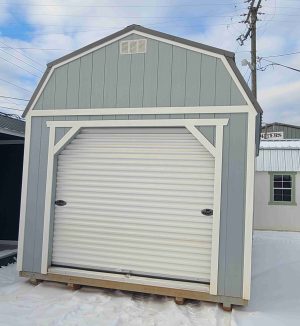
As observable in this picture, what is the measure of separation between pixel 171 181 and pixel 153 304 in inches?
56.6

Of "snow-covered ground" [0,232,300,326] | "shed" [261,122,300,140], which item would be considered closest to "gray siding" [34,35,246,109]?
"snow-covered ground" [0,232,300,326]

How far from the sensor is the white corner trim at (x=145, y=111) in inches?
158

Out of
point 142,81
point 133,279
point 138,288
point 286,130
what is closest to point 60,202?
point 133,279

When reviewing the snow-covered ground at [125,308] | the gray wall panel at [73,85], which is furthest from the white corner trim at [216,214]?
the gray wall panel at [73,85]

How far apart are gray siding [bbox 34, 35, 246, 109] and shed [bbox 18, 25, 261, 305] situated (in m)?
0.01

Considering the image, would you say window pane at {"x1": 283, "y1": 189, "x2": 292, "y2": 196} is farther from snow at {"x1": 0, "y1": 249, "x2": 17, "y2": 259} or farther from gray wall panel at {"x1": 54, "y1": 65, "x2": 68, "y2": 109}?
gray wall panel at {"x1": 54, "y1": 65, "x2": 68, "y2": 109}

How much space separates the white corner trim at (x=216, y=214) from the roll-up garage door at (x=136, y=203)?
101mm

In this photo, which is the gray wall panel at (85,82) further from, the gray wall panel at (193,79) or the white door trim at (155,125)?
the gray wall panel at (193,79)

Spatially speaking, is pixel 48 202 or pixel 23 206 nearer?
pixel 48 202

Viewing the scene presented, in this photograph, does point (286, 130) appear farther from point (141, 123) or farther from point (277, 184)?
point (141, 123)

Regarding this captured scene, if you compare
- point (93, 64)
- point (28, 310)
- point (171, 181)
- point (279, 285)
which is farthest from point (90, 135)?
point (279, 285)

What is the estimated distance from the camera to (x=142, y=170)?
4.40 m

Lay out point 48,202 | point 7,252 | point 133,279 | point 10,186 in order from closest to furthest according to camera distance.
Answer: point 133,279, point 48,202, point 7,252, point 10,186

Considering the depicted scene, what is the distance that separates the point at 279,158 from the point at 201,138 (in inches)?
336
